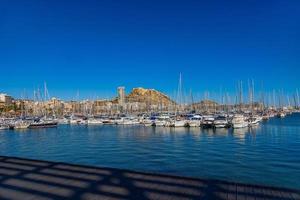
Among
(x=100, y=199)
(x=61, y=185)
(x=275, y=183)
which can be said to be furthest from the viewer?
(x=275, y=183)

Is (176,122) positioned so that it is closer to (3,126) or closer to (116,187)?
(3,126)

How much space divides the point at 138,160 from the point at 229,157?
803 centimetres

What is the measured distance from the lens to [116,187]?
10711mm

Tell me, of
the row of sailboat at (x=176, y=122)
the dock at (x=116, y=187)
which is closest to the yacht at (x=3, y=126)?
the row of sailboat at (x=176, y=122)

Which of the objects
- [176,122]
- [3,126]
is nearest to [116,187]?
[176,122]

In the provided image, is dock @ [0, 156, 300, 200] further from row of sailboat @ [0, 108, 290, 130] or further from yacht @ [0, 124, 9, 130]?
yacht @ [0, 124, 9, 130]

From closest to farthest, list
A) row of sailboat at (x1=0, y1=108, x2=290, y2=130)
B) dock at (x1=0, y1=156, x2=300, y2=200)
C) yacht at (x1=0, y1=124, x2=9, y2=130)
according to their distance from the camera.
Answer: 1. dock at (x1=0, y1=156, x2=300, y2=200)
2. row of sailboat at (x1=0, y1=108, x2=290, y2=130)
3. yacht at (x1=0, y1=124, x2=9, y2=130)

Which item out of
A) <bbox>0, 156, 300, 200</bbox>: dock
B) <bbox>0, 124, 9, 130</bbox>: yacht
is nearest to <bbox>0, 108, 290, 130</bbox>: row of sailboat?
<bbox>0, 124, 9, 130</bbox>: yacht

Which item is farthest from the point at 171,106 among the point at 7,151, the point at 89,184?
the point at 89,184

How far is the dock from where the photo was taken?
9.77 metres

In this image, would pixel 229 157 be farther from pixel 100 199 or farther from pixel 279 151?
pixel 100 199

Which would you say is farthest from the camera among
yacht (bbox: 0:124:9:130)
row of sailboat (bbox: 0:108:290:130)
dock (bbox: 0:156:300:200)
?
yacht (bbox: 0:124:9:130)

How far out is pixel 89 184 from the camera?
1115 centimetres

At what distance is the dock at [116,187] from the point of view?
384 inches
